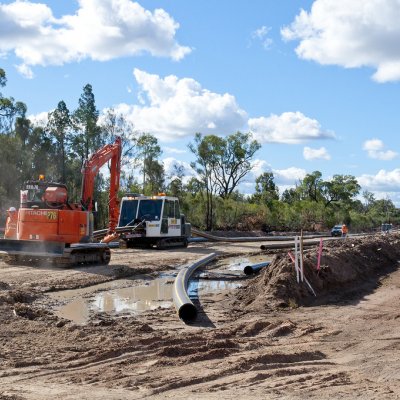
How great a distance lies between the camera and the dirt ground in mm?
6363

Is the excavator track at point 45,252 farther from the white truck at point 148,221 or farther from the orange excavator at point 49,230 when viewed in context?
the white truck at point 148,221

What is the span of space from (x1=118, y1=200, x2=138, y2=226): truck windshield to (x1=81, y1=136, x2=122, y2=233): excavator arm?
103cm

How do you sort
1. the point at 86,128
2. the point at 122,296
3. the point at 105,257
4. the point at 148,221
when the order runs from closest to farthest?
the point at 122,296, the point at 105,257, the point at 148,221, the point at 86,128

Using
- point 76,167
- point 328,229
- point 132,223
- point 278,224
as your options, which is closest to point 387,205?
point 328,229

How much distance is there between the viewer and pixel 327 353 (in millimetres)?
8125

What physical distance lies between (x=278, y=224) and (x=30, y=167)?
2981 centimetres

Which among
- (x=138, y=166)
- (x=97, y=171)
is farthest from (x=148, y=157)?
(x=97, y=171)

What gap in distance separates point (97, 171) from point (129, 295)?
9218 millimetres

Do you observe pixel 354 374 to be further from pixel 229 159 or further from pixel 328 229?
pixel 328 229

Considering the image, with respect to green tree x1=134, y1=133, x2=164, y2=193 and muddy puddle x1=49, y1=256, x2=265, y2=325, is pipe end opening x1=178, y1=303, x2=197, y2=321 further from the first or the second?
green tree x1=134, y1=133, x2=164, y2=193

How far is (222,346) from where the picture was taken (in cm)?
809

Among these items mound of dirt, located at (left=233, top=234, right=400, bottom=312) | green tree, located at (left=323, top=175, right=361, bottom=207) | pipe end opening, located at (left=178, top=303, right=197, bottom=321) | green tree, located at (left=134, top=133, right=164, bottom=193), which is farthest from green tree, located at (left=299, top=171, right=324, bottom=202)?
pipe end opening, located at (left=178, top=303, right=197, bottom=321)

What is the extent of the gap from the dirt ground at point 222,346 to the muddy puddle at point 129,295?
0.35 metres

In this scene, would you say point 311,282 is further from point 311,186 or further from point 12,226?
point 311,186
